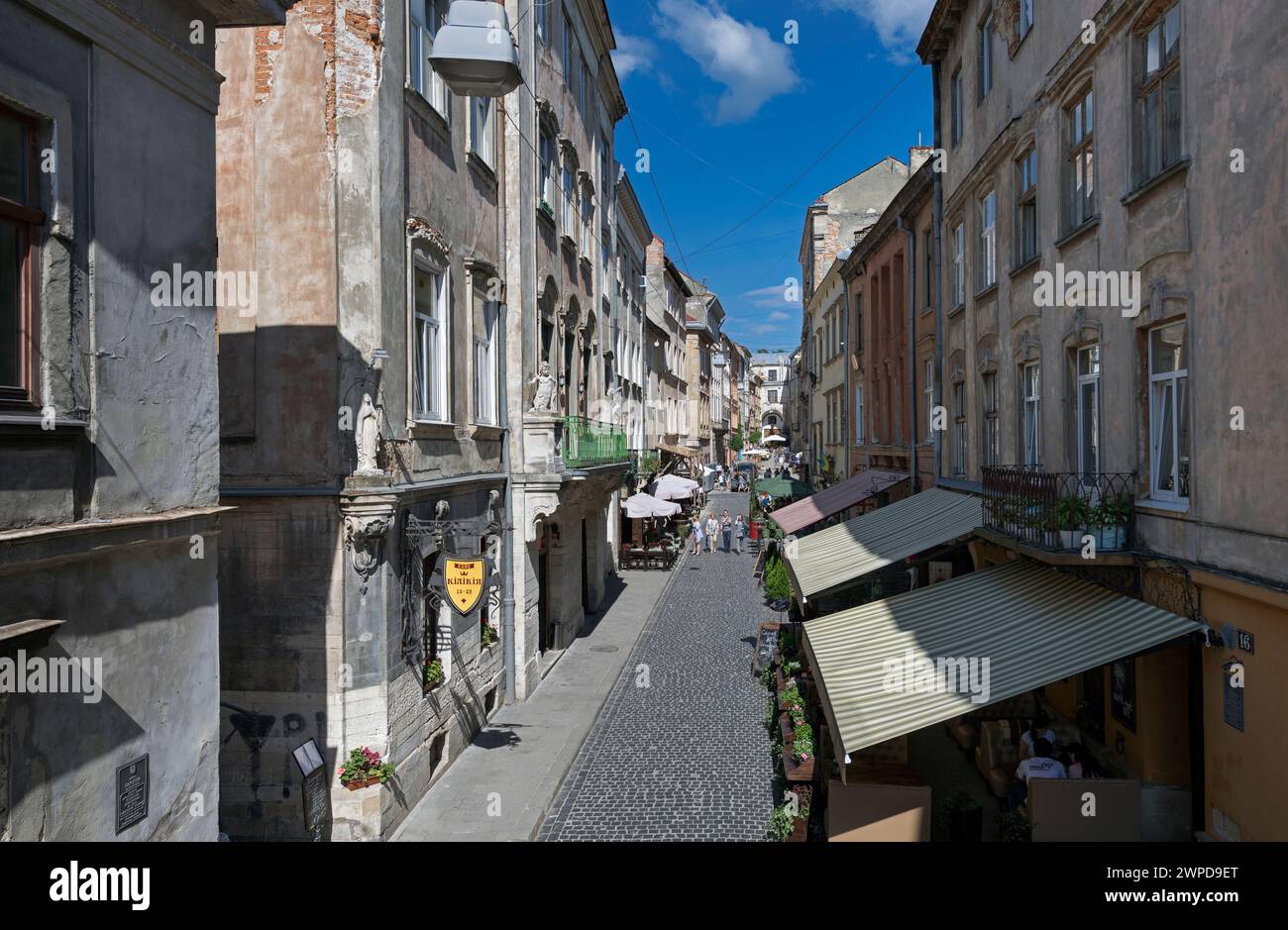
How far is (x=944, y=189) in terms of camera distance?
17453 mm

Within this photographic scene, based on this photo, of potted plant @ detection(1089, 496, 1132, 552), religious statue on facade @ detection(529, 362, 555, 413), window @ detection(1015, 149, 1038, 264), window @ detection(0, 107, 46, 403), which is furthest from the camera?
religious statue on facade @ detection(529, 362, 555, 413)

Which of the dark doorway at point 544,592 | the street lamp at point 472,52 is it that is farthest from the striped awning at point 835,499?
the street lamp at point 472,52

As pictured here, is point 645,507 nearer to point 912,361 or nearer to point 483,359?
point 912,361

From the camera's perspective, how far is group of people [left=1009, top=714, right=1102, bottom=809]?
8977 mm

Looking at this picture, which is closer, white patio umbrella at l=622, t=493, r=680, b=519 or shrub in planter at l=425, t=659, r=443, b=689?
shrub in planter at l=425, t=659, r=443, b=689

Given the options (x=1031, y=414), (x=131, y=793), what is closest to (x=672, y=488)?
(x=1031, y=414)

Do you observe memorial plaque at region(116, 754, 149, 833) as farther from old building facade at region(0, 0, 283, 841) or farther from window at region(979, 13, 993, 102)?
window at region(979, 13, 993, 102)

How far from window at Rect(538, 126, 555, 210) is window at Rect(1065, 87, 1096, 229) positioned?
9939mm

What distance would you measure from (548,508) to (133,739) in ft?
32.5

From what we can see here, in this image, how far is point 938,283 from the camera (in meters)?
17.7

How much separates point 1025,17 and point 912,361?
365 inches

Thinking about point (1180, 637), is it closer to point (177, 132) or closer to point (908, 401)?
point (177, 132)

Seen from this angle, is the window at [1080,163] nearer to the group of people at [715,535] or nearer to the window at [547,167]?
the window at [547,167]

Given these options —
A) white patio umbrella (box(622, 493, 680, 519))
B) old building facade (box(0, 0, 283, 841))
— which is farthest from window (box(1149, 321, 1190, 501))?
white patio umbrella (box(622, 493, 680, 519))
